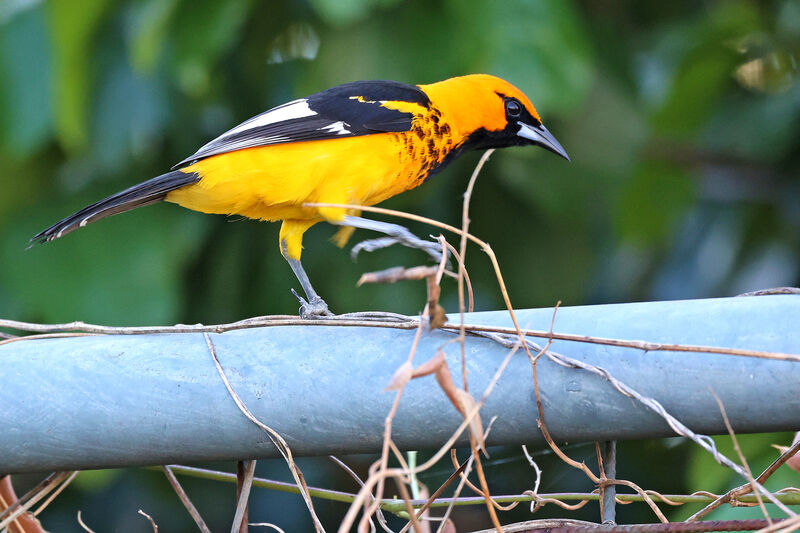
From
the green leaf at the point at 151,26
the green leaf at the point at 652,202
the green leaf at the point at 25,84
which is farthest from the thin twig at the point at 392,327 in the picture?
the green leaf at the point at 652,202

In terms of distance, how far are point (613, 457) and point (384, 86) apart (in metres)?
1.59

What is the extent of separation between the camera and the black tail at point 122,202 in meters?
2.17

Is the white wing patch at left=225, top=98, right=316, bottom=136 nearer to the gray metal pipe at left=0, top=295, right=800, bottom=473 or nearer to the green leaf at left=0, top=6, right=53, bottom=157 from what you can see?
the gray metal pipe at left=0, top=295, right=800, bottom=473

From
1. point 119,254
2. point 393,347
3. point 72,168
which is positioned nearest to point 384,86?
point 393,347

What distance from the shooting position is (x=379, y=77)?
3.87m

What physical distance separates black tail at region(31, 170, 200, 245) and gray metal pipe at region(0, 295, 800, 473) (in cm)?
74

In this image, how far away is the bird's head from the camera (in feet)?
9.46

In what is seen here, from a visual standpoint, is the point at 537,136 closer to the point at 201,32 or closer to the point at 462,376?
the point at 201,32

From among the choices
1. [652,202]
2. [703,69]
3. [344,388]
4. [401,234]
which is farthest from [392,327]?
[652,202]

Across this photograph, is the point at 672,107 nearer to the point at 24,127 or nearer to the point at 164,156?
the point at 164,156

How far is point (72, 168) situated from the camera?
4391 millimetres

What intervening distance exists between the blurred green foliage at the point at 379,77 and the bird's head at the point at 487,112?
1.87 ft

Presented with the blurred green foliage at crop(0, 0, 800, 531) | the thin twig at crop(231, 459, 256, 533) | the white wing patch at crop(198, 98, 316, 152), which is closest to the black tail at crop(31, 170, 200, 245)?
the white wing patch at crop(198, 98, 316, 152)

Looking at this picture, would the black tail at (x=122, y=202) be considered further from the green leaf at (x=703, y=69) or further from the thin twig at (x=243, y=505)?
the green leaf at (x=703, y=69)
